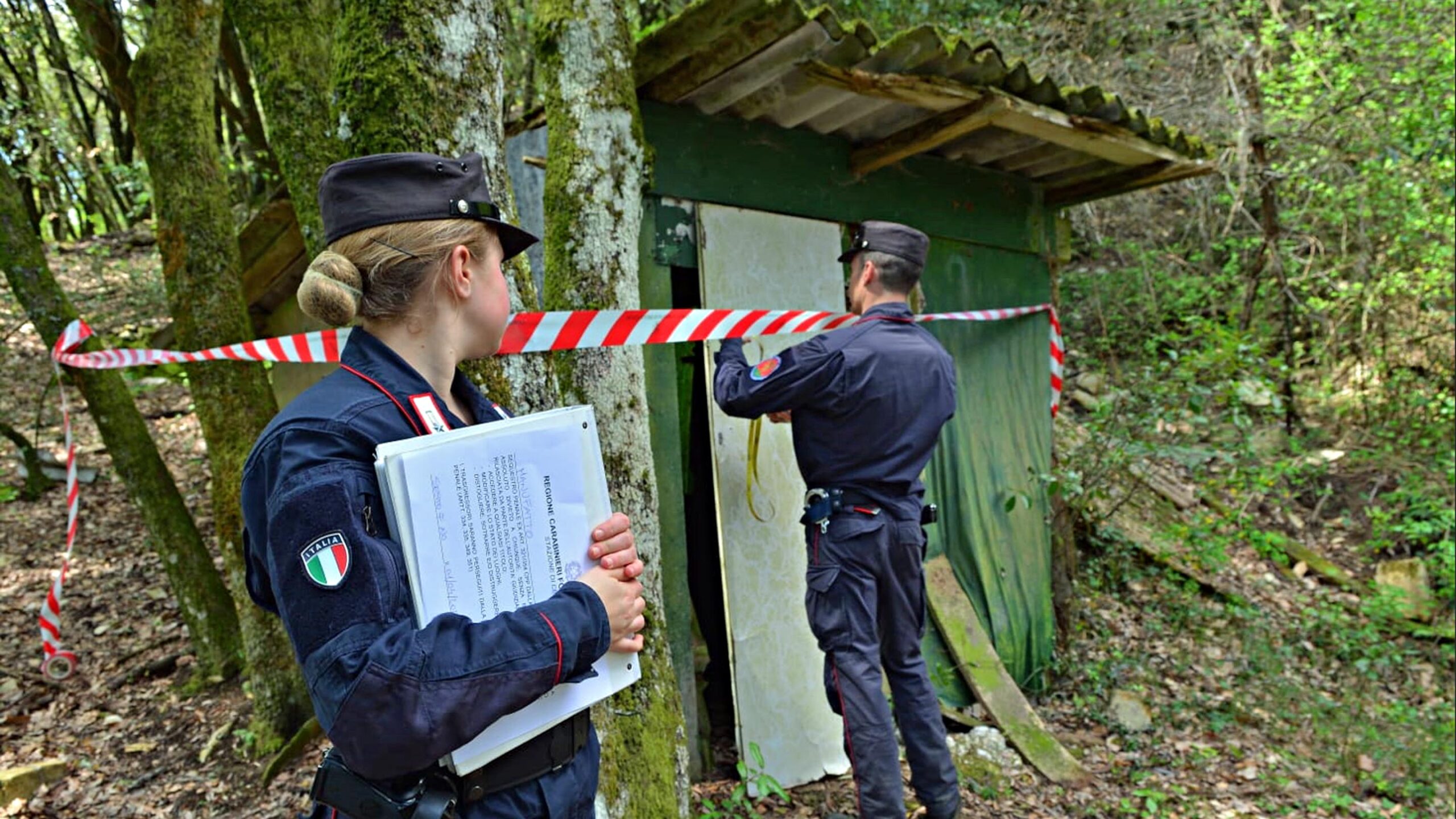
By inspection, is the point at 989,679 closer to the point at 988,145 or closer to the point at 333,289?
the point at 988,145

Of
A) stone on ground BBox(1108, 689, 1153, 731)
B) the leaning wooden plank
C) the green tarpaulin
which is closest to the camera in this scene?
the leaning wooden plank

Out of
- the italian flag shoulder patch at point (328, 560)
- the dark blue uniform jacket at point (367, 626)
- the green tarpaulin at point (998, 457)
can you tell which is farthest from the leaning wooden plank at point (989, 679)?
the italian flag shoulder patch at point (328, 560)

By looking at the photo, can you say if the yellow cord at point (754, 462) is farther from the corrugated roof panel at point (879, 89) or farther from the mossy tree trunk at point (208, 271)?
the mossy tree trunk at point (208, 271)

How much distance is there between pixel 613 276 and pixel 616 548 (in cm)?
166

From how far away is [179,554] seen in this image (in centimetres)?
519

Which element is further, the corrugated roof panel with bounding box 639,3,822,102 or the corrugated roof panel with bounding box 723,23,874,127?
the corrugated roof panel with bounding box 723,23,874,127

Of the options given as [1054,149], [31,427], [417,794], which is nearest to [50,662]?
[31,427]

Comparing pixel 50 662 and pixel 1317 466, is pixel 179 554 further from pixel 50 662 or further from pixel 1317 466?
pixel 1317 466

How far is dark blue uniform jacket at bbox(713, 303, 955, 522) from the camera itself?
3.59m

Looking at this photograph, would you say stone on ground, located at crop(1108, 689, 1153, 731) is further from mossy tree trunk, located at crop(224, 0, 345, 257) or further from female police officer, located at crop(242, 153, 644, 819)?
mossy tree trunk, located at crop(224, 0, 345, 257)

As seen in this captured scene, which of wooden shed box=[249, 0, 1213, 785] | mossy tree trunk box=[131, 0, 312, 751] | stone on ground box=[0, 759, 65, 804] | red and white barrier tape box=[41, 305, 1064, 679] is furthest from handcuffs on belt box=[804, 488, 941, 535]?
stone on ground box=[0, 759, 65, 804]

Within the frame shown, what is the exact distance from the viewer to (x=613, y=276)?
3.14 m

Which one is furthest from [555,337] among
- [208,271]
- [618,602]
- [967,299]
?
[967,299]

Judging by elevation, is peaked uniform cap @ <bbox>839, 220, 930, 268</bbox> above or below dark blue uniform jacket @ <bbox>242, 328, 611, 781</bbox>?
above
